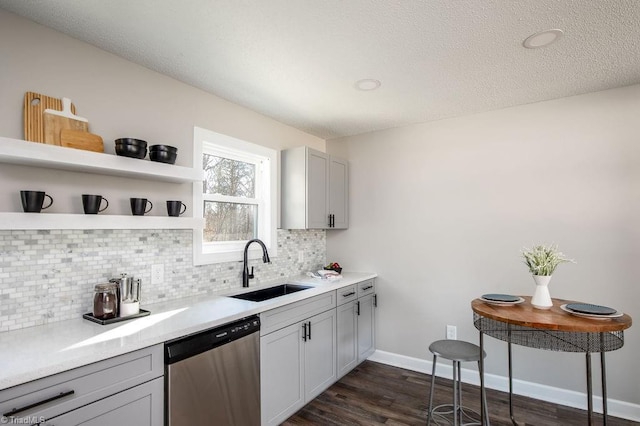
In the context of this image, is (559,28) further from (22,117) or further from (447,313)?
(22,117)

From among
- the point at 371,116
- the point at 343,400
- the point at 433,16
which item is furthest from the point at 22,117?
the point at 343,400

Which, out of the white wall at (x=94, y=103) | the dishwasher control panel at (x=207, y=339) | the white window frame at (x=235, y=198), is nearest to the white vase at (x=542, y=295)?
the dishwasher control panel at (x=207, y=339)

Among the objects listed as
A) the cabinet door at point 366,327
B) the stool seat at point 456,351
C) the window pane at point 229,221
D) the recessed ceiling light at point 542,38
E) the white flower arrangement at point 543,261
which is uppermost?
the recessed ceiling light at point 542,38

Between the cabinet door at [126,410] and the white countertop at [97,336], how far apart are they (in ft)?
0.61

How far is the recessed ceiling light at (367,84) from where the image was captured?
8.02 feet

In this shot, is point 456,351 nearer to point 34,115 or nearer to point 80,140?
point 80,140

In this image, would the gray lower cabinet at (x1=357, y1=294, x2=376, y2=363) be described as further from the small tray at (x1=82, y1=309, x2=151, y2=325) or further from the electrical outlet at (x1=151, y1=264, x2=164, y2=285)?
the small tray at (x1=82, y1=309, x2=151, y2=325)

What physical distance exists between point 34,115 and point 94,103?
320 mm

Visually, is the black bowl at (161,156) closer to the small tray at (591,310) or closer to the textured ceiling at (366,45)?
the textured ceiling at (366,45)

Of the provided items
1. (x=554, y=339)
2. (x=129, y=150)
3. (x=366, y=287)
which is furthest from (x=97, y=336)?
(x=554, y=339)

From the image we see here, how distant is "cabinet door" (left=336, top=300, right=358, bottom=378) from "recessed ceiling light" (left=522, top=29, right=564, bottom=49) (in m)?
2.37

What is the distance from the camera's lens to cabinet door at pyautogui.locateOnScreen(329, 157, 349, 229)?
3553mm

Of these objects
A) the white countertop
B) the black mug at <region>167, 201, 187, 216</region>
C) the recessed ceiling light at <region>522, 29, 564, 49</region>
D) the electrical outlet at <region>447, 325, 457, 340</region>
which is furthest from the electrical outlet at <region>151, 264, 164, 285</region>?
the recessed ceiling light at <region>522, 29, 564, 49</region>

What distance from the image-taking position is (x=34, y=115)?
1.70 metres
